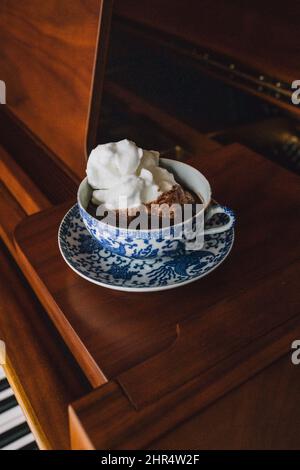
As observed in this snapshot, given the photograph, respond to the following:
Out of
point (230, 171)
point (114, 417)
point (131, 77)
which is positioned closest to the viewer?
point (114, 417)

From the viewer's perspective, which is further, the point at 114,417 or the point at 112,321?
the point at 112,321

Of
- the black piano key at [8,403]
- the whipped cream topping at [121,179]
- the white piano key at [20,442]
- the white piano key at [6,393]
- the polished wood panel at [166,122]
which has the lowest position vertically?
the white piano key at [20,442]

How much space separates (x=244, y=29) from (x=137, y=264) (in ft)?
3.19

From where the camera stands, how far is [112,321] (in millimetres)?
568

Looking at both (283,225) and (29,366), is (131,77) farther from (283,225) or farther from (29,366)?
(29,366)

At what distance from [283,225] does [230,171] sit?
185 mm

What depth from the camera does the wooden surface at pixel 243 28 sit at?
3.88ft

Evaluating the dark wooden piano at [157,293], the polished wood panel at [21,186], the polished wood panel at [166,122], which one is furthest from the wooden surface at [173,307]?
the polished wood panel at [166,122]

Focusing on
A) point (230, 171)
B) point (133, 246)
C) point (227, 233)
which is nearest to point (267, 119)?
point (230, 171)

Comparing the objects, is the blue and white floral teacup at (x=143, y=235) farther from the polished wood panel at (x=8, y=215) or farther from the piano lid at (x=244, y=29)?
the piano lid at (x=244, y=29)

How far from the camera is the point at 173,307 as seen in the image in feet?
1.92

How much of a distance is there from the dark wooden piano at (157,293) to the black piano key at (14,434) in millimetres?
105

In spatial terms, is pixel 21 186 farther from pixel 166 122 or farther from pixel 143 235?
pixel 166 122

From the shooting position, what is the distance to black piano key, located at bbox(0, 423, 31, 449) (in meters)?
0.68
